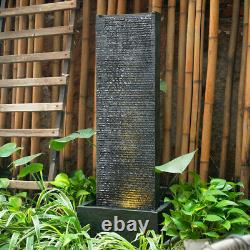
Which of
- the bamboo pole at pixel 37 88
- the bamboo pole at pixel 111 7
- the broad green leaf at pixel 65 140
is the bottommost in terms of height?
the broad green leaf at pixel 65 140

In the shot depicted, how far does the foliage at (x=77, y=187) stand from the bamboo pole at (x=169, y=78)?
1.60ft

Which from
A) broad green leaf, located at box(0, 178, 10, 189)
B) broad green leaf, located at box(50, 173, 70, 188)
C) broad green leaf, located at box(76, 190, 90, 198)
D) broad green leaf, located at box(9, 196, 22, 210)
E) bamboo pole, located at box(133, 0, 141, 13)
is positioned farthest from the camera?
bamboo pole, located at box(133, 0, 141, 13)

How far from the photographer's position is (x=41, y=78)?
2.87 m

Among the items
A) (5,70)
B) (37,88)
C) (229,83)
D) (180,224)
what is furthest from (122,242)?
(5,70)

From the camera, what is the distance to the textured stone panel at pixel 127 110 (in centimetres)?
227

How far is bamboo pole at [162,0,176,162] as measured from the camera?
2754 millimetres

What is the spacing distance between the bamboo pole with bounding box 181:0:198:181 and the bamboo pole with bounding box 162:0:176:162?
125 millimetres

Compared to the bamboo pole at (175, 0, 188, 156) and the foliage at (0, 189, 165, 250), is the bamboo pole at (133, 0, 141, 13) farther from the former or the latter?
the foliage at (0, 189, 165, 250)

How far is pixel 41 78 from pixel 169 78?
31.8 inches

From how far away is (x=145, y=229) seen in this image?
2156 millimetres

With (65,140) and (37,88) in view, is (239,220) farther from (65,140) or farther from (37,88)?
(37,88)

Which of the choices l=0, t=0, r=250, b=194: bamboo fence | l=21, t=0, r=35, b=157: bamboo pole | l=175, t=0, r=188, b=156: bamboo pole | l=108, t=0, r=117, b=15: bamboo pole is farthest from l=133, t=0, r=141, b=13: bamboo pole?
l=21, t=0, r=35, b=157: bamboo pole

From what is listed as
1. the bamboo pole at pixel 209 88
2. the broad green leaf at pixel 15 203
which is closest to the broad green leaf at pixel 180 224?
the bamboo pole at pixel 209 88

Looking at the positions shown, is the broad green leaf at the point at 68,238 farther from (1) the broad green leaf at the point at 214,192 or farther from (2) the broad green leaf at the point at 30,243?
(1) the broad green leaf at the point at 214,192
